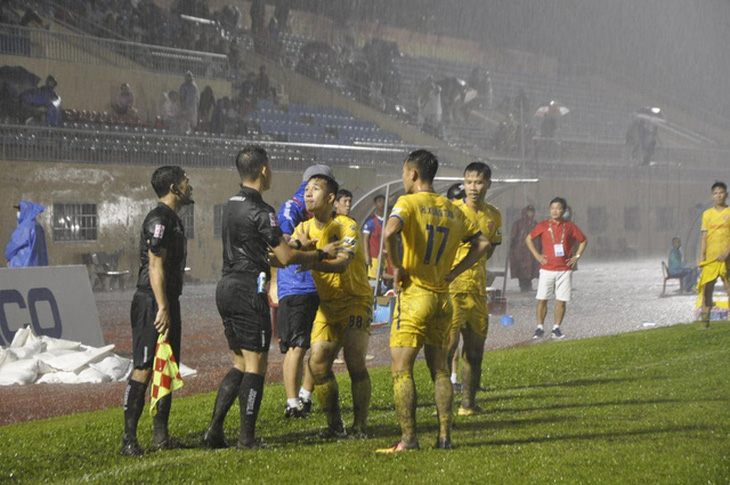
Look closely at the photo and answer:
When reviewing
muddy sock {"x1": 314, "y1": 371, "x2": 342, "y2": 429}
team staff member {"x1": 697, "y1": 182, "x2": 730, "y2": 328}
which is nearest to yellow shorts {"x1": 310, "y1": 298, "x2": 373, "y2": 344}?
muddy sock {"x1": 314, "y1": 371, "x2": 342, "y2": 429}

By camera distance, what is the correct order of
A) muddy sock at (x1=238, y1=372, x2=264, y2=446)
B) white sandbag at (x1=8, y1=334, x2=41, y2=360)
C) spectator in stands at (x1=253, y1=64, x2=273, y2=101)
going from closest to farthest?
muddy sock at (x1=238, y1=372, x2=264, y2=446)
white sandbag at (x1=8, y1=334, x2=41, y2=360)
spectator in stands at (x1=253, y1=64, x2=273, y2=101)

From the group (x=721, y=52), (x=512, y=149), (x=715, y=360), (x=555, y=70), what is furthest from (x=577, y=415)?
(x=721, y=52)

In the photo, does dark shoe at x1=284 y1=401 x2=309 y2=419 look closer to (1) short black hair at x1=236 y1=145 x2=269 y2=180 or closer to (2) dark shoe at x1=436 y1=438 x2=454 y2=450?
(2) dark shoe at x1=436 y1=438 x2=454 y2=450

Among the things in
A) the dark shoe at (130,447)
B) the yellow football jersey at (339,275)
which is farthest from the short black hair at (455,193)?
the dark shoe at (130,447)

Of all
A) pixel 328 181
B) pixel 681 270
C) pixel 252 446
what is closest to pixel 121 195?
pixel 681 270

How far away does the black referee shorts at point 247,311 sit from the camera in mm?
6359

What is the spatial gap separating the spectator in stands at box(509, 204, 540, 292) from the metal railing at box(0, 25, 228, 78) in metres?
10.9

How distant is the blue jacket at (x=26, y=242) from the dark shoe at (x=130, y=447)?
365 inches

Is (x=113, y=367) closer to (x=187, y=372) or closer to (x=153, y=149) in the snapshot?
(x=187, y=372)


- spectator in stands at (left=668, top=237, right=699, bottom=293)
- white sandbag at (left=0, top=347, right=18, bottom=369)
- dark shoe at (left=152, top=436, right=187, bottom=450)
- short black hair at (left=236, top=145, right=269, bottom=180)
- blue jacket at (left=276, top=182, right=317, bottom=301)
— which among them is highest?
short black hair at (left=236, top=145, right=269, bottom=180)

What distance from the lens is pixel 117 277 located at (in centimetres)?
2441

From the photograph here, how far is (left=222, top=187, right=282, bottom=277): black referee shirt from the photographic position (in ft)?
20.6

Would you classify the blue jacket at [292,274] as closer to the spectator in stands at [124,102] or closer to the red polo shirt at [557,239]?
the red polo shirt at [557,239]

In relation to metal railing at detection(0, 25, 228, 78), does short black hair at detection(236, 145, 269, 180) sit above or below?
below
